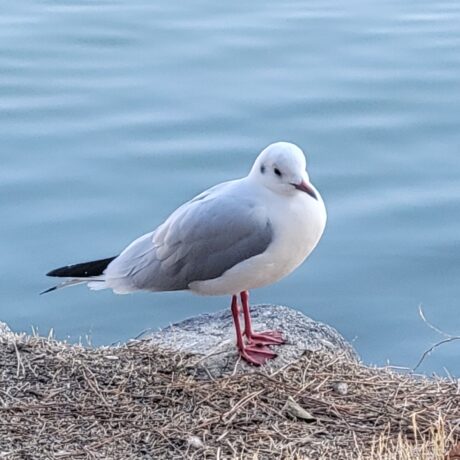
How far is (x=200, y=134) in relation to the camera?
404 inches

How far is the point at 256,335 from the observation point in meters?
6.02

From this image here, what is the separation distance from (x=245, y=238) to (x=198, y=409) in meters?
0.77

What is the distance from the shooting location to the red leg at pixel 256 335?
5980mm

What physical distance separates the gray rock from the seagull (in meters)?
0.06

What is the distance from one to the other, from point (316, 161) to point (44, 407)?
5002 mm

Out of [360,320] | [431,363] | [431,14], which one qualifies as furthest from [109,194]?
[431,14]

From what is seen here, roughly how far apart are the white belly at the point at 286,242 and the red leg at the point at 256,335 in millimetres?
313

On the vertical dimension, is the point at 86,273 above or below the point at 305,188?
below

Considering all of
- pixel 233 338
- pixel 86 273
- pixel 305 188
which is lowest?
pixel 233 338

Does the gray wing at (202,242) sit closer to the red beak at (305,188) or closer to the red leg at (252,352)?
the red beak at (305,188)

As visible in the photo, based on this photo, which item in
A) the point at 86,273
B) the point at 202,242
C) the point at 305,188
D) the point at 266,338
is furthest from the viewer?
the point at 86,273

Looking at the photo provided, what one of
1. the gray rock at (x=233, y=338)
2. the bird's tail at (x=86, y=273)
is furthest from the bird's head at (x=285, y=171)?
the bird's tail at (x=86, y=273)

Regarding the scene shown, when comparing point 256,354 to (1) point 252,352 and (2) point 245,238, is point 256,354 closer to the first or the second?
(1) point 252,352

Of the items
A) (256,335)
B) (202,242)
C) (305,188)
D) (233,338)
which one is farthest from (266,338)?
(305,188)
